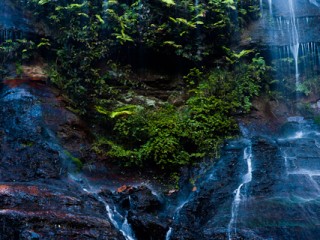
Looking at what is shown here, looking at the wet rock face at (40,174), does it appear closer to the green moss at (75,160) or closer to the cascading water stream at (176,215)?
the green moss at (75,160)

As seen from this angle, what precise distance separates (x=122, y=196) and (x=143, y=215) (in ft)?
4.06

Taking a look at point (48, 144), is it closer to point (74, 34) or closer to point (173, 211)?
point (173, 211)

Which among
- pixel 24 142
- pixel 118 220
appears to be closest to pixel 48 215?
pixel 118 220

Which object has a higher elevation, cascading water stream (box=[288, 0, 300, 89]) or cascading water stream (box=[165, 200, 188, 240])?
cascading water stream (box=[288, 0, 300, 89])

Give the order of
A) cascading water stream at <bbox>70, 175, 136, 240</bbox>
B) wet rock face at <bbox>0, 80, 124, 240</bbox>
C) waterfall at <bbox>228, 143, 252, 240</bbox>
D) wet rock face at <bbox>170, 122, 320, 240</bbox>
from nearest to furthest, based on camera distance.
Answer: wet rock face at <bbox>0, 80, 124, 240</bbox>, wet rock face at <bbox>170, 122, 320, 240</bbox>, waterfall at <bbox>228, 143, 252, 240</bbox>, cascading water stream at <bbox>70, 175, 136, 240</bbox>

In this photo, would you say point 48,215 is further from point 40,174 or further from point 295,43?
point 295,43

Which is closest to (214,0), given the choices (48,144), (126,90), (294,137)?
(126,90)

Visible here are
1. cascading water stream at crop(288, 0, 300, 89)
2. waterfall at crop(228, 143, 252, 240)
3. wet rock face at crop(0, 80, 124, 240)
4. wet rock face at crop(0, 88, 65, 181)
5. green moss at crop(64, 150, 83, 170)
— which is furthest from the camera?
cascading water stream at crop(288, 0, 300, 89)

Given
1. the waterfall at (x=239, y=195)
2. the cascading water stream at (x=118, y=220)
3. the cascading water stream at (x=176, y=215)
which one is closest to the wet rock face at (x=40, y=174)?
the cascading water stream at (x=118, y=220)

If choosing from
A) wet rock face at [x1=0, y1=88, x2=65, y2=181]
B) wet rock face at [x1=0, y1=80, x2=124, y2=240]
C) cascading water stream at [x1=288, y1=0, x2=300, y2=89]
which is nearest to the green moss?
wet rock face at [x1=0, y1=80, x2=124, y2=240]

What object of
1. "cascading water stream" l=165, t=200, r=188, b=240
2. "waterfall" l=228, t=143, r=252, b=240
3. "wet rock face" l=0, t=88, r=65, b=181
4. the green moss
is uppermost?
"wet rock face" l=0, t=88, r=65, b=181

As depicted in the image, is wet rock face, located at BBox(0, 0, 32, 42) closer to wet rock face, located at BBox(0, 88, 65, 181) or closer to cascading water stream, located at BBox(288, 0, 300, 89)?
wet rock face, located at BBox(0, 88, 65, 181)

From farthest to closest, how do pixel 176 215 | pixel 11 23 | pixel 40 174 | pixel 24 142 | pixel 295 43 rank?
pixel 295 43 → pixel 11 23 → pixel 24 142 → pixel 40 174 → pixel 176 215

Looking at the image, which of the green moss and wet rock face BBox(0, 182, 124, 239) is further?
the green moss
